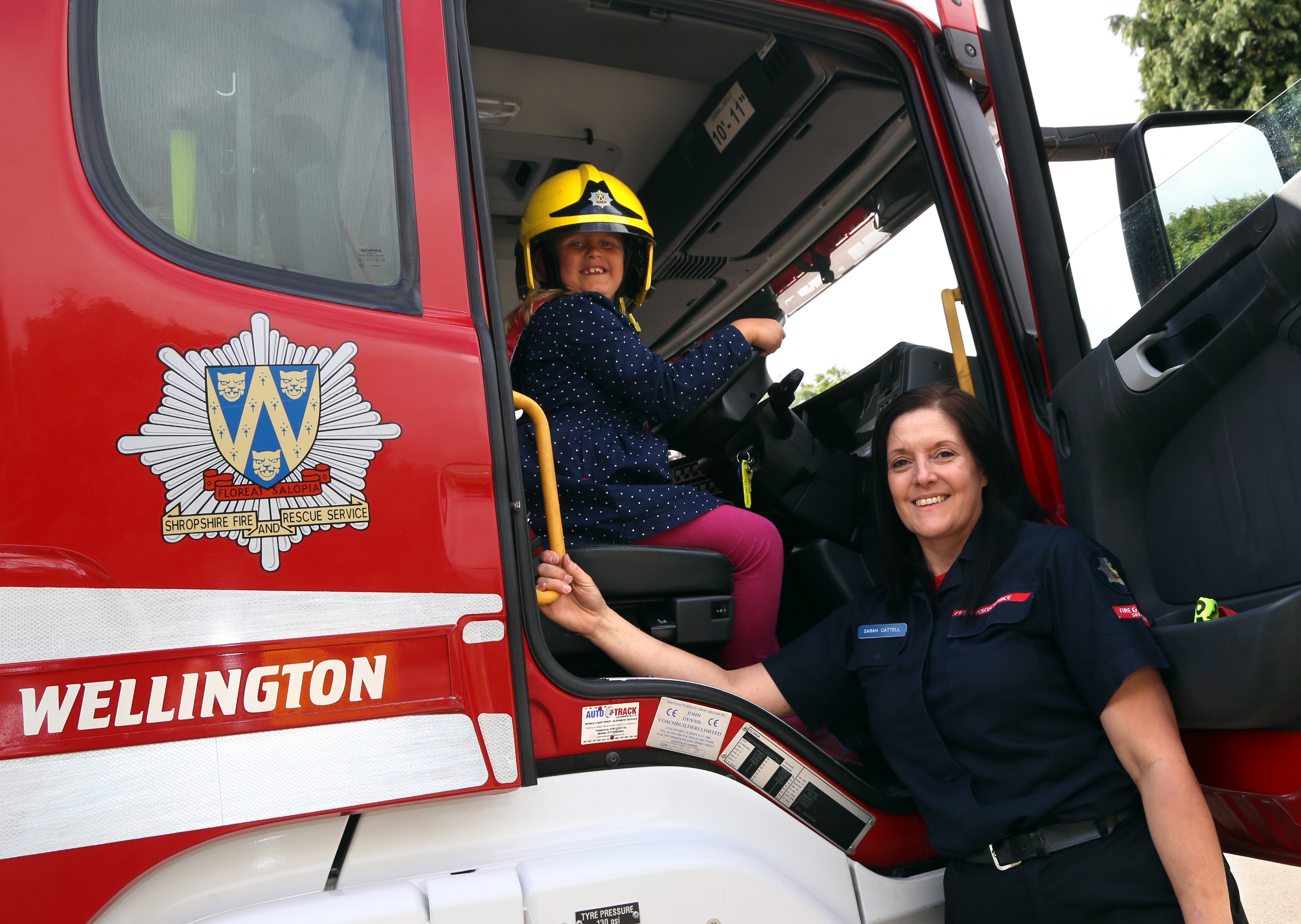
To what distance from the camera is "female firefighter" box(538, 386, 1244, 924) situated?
4.77ft

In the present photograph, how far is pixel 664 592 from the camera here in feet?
5.82

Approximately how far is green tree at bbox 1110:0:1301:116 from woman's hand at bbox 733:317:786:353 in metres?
11.7

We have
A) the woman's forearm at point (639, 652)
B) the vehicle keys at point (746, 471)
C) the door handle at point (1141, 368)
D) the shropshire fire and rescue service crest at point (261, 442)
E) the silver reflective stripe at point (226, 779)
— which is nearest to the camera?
the silver reflective stripe at point (226, 779)

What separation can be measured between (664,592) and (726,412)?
1.81ft

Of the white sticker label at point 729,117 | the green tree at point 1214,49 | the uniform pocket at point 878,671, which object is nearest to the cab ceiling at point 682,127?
the white sticker label at point 729,117

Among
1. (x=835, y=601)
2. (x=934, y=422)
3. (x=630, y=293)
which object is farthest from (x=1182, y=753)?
(x=630, y=293)

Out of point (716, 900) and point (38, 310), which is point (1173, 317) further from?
point (38, 310)

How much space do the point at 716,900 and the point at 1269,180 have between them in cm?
143

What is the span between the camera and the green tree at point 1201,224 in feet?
4.80

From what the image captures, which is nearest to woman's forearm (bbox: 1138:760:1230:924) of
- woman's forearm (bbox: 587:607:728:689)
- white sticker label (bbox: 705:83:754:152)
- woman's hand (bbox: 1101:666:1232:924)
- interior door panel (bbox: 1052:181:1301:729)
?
woman's hand (bbox: 1101:666:1232:924)

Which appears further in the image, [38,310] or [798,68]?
[798,68]

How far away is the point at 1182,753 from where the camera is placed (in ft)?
4.74

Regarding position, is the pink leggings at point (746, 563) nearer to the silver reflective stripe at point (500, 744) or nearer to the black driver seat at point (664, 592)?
the black driver seat at point (664, 592)

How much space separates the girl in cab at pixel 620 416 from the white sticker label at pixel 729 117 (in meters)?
0.61
